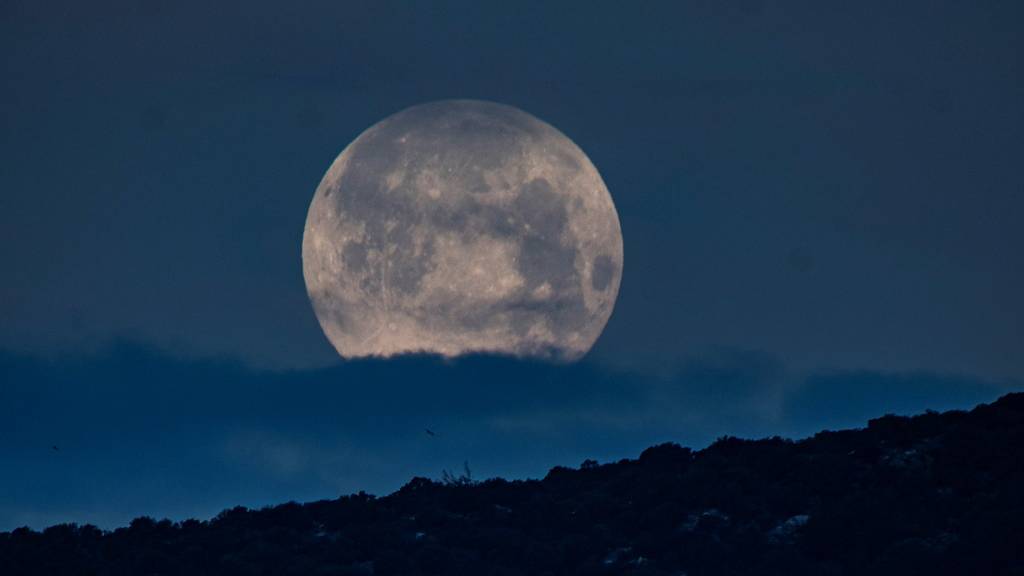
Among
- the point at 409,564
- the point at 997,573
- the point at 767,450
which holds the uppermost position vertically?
the point at 767,450

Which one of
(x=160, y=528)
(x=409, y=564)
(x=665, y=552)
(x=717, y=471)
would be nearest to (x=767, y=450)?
(x=717, y=471)

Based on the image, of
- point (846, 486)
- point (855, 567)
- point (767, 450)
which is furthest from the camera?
point (767, 450)

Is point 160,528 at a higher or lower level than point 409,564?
higher

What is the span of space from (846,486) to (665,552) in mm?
9638

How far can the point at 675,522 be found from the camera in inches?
3027

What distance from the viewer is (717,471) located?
8262 centimetres

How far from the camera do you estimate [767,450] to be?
282ft

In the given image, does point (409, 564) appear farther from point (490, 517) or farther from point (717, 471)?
point (717, 471)

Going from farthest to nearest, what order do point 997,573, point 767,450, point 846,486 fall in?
point 767,450, point 846,486, point 997,573

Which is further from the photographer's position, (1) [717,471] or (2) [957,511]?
(1) [717,471]

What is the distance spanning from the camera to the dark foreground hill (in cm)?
7175

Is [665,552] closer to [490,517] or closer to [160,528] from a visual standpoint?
[490,517]

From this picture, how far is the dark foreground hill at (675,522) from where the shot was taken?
71.8m

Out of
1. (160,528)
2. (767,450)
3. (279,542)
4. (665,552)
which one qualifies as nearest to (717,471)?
(767,450)
